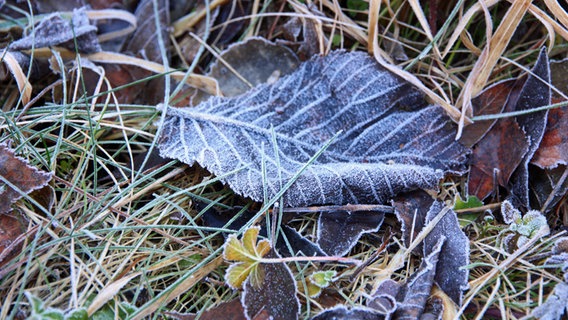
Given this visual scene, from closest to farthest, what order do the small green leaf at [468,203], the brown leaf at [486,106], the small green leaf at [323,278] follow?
the small green leaf at [323,278], the small green leaf at [468,203], the brown leaf at [486,106]

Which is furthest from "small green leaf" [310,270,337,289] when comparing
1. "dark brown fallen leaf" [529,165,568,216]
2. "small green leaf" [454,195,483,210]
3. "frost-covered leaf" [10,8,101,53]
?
"frost-covered leaf" [10,8,101,53]

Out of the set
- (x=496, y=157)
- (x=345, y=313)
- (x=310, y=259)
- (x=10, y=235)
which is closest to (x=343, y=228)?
(x=310, y=259)

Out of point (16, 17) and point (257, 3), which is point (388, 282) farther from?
point (16, 17)

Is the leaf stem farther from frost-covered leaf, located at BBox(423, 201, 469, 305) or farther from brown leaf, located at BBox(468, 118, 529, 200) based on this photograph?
brown leaf, located at BBox(468, 118, 529, 200)

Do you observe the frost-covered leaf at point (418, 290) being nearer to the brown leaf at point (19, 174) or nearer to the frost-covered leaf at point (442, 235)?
the frost-covered leaf at point (442, 235)

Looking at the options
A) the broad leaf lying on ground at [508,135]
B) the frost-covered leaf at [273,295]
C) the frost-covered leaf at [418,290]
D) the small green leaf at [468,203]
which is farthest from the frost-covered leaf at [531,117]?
the frost-covered leaf at [273,295]

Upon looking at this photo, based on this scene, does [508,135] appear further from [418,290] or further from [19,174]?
[19,174]
